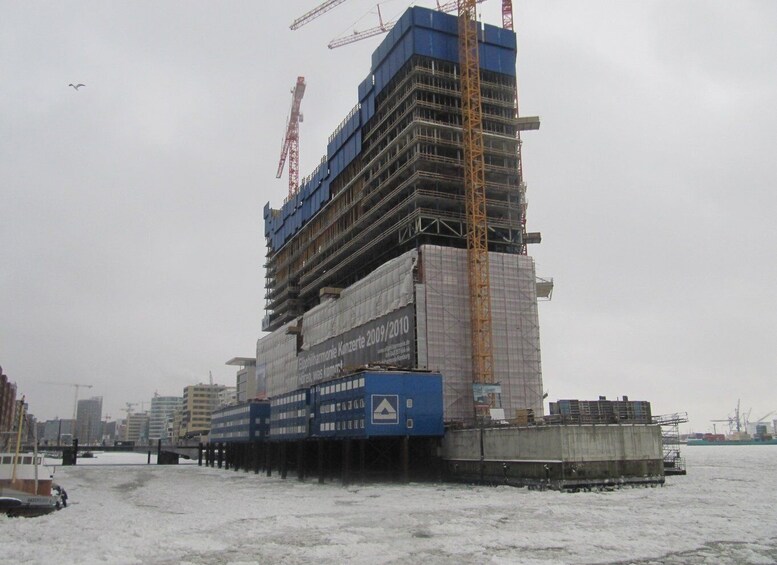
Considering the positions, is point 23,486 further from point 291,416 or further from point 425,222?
point 425,222

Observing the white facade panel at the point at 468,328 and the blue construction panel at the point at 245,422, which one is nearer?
the white facade panel at the point at 468,328

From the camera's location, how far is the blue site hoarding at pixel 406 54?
4151 inches

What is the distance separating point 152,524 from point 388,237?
234 feet

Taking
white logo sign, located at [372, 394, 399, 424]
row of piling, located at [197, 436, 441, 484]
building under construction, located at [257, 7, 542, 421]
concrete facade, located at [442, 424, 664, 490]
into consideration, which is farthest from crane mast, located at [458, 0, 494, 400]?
concrete facade, located at [442, 424, 664, 490]

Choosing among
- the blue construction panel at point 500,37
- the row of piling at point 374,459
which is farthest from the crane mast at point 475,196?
the row of piling at point 374,459

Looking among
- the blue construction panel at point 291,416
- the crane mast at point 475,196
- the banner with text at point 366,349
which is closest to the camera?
the crane mast at point 475,196

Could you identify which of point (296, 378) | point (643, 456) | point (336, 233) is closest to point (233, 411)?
point (296, 378)

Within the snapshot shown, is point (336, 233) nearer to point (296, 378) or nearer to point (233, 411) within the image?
point (296, 378)

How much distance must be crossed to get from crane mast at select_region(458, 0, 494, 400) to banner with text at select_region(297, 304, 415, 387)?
28.6ft

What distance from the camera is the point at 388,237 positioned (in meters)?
108

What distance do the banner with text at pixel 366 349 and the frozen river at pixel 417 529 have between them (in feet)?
114

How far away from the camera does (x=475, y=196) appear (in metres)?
95.1

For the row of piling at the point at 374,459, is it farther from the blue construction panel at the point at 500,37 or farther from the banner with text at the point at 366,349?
the blue construction panel at the point at 500,37

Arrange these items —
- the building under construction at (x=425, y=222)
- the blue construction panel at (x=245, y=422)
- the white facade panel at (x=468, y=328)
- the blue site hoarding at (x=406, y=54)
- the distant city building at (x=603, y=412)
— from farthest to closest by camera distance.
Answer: the blue construction panel at (x=245, y=422)
the blue site hoarding at (x=406, y=54)
the building under construction at (x=425, y=222)
the white facade panel at (x=468, y=328)
the distant city building at (x=603, y=412)
